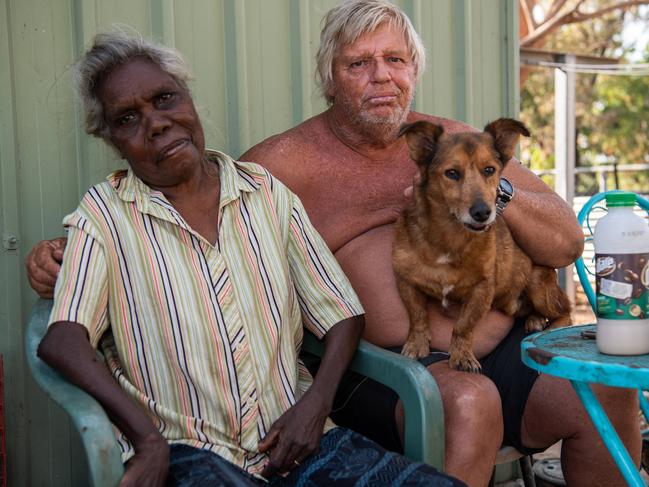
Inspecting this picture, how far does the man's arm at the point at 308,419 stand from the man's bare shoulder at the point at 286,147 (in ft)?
2.68

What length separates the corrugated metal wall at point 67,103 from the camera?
2.78 metres

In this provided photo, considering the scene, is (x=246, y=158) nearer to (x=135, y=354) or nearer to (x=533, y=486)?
(x=135, y=354)

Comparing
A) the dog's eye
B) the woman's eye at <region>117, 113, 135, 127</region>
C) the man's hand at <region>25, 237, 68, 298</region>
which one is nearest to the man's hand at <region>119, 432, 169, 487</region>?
the man's hand at <region>25, 237, 68, 298</region>

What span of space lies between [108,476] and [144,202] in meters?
0.80

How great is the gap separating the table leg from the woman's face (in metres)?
1.28

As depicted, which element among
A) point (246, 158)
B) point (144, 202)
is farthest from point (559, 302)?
point (144, 202)

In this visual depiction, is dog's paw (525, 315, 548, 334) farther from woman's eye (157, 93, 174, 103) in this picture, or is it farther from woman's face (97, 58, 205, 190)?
woman's eye (157, 93, 174, 103)

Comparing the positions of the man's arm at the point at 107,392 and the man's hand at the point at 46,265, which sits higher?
the man's hand at the point at 46,265

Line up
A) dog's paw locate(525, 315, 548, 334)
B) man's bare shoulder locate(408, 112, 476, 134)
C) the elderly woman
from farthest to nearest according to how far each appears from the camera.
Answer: man's bare shoulder locate(408, 112, 476, 134) → dog's paw locate(525, 315, 548, 334) → the elderly woman

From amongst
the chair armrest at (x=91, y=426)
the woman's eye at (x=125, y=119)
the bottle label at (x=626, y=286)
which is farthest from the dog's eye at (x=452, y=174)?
the chair armrest at (x=91, y=426)

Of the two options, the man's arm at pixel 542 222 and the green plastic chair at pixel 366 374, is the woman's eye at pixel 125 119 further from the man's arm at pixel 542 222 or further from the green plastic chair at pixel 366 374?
the man's arm at pixel 542 222

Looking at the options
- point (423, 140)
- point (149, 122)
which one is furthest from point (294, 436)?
point (423, 140)

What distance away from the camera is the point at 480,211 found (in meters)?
2.55

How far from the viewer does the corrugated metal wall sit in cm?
278
